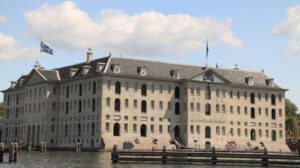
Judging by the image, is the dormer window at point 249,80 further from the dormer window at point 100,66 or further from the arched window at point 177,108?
the dormer window at point 100,66

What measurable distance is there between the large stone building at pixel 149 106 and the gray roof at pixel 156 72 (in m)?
0.17

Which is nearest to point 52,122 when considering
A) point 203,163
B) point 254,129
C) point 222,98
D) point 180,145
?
point 180,145

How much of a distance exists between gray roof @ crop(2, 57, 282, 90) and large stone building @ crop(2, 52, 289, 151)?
0.17 metres

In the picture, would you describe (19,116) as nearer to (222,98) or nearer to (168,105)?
(168,105)

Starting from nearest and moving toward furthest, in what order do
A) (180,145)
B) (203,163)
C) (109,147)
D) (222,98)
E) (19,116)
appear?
1. (203,163)
2. (109,147)
3. (180,145)
4. (222,98)
5. (19,116)

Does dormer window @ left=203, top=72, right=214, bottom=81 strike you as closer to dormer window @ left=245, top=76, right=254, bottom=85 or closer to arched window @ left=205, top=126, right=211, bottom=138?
arched window @ left=205, top=126, right=211, bottom=138

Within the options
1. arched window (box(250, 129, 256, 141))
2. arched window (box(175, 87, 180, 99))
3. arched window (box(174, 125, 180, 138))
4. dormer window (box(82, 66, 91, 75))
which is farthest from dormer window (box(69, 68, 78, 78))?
arched window (box(250, 129, 256, 141))

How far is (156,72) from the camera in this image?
9456cm

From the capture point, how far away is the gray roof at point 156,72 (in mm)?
91688

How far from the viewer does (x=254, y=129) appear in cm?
10356

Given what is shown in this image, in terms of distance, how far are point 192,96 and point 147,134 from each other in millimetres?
10617

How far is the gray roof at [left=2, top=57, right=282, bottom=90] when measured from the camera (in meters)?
91.7

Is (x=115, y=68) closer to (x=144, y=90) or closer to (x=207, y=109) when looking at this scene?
(x=144, y=90)

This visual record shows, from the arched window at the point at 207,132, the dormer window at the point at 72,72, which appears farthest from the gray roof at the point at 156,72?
the arched window at the point at 207,132
